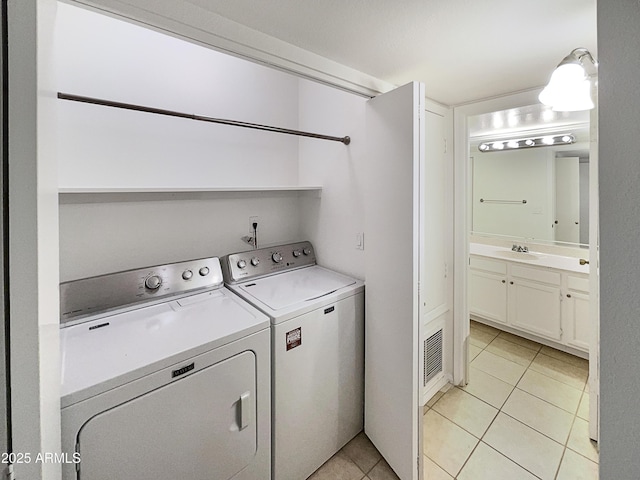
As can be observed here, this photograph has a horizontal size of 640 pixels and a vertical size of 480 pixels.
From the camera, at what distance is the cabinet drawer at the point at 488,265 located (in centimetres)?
315

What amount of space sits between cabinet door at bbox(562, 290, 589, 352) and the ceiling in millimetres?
2008

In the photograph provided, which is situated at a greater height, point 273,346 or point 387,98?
point 387,98

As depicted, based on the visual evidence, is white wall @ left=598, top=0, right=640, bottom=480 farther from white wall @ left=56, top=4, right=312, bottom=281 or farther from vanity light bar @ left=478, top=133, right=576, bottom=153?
vanity light bar @ left=478, top=133, right=576, bottom=153

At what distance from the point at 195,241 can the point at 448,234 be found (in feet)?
6.25

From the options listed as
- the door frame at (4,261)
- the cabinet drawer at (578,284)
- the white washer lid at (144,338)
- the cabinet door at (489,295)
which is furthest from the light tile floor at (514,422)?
the door frame at (4,261)

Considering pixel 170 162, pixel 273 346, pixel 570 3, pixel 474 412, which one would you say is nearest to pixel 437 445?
pixel 474 412

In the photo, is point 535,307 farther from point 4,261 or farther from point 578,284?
point 4,261

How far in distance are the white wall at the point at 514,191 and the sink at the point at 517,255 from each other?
0.22m

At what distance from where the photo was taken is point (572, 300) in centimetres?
268

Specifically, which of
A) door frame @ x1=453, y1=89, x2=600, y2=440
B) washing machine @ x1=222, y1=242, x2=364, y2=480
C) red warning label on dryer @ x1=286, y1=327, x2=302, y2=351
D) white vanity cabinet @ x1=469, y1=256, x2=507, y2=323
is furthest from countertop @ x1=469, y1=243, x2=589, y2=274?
red warning label on dryer @ x1=286, y1=327, x2=302, y2=351

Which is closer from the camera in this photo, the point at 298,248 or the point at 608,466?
the point at 608,466

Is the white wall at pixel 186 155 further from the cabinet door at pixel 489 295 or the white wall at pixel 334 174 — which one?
the cabinet door at pixel 489 295

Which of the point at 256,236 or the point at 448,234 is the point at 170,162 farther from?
the point at 448,234

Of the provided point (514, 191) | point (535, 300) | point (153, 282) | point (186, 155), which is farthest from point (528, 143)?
point (153, 282)
